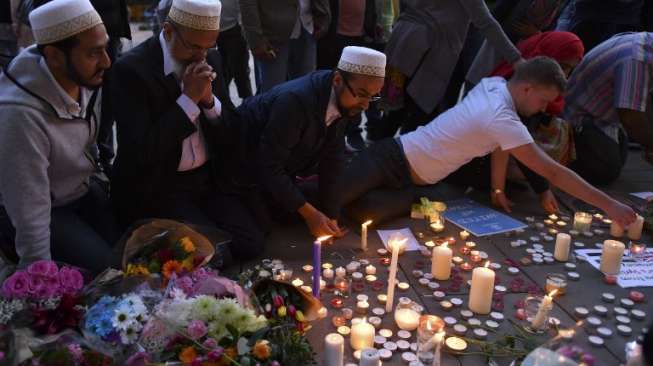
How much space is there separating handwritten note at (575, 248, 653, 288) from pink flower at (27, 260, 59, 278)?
2479mm

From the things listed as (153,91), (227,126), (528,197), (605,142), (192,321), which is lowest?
(528,197)

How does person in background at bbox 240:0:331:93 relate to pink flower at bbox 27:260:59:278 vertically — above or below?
above

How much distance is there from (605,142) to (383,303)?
254cm

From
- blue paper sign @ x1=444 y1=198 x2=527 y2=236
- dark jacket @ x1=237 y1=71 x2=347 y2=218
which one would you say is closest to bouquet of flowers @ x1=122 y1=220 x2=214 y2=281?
dark jacket @ x1=237 y1=71 x2=347 y2=218

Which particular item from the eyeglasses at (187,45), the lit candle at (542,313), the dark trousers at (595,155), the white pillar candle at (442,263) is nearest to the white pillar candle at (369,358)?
the lit candle at (542,313)

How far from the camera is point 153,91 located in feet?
8.27

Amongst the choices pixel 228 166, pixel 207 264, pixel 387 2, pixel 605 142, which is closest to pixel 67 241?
pixel 207 264

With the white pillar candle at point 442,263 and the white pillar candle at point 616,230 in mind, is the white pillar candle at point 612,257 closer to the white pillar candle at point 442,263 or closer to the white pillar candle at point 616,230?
the white pillar candle at point 616,230

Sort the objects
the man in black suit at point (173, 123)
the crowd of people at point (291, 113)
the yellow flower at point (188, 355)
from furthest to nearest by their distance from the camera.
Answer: the man in black suit at point (173, 123), the crowd of people at point (291, 113), the yellow flower at point (188, 355)

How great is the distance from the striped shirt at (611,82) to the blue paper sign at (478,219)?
46.7 inches

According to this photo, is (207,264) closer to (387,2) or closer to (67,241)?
(67,241)

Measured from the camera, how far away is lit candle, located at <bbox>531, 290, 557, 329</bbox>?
222cm

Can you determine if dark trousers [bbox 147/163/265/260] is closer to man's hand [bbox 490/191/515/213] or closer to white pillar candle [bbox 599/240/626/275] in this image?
man's hand [bbox 490/191/515/213]

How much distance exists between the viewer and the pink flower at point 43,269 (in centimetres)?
170
